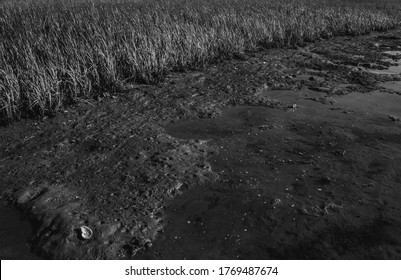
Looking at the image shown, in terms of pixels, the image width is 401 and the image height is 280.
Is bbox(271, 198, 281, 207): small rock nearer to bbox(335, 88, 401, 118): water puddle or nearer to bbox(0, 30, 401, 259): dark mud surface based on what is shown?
bbox(0, 30, 401, 259): dark mud surface

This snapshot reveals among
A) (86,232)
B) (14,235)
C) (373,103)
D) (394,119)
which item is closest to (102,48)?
(14,235)

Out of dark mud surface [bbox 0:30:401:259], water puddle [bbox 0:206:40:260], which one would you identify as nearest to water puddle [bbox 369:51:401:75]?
dark mud surface [bbox 0:30:401:259]

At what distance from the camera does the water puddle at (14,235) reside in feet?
10.2

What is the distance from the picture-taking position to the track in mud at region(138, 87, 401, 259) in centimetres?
318

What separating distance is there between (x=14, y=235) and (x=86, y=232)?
2.50ft

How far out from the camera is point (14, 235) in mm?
3346

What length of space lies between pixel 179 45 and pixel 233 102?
3172 millimetres

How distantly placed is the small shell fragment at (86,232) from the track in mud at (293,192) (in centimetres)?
60

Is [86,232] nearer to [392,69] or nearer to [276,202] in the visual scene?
[276,202]

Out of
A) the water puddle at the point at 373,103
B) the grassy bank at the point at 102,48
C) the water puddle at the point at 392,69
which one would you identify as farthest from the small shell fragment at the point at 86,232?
the water puddle at the point at 392,69

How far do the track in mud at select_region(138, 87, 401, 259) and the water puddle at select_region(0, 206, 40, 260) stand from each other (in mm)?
1169

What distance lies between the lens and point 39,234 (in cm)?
329

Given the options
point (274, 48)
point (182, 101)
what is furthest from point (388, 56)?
point (182, 101)

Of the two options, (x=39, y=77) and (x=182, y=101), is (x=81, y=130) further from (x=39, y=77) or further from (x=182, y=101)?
(x=182, y=101)
